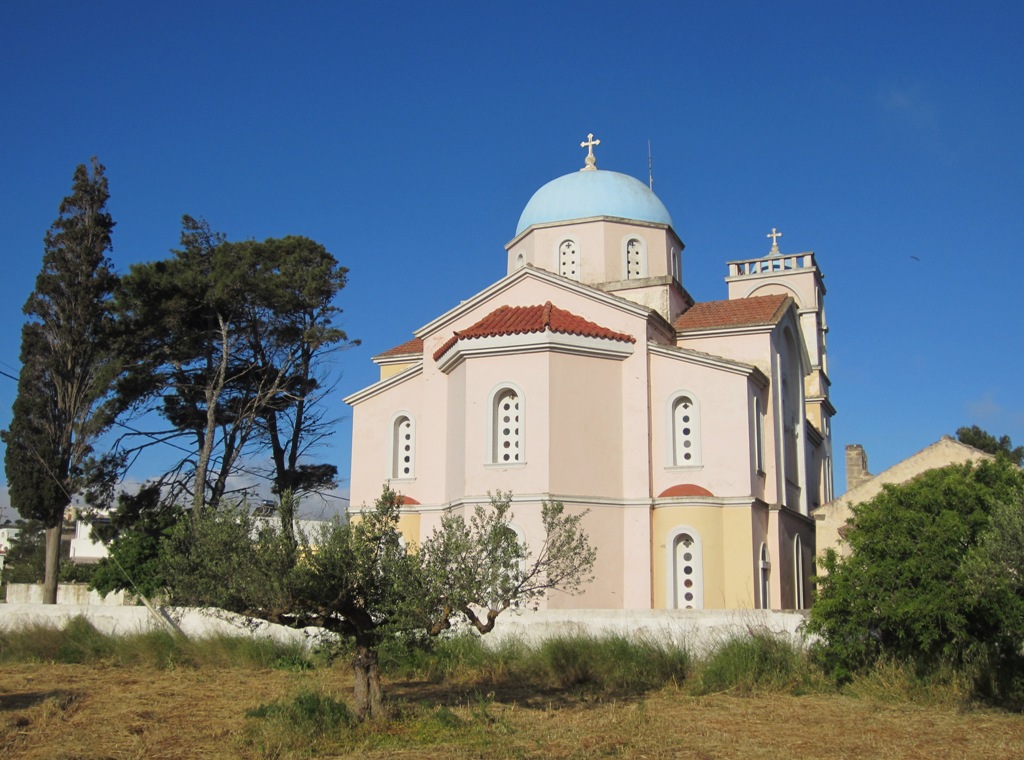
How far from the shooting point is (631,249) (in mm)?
26734

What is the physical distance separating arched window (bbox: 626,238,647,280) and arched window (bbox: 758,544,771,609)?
8.42 m

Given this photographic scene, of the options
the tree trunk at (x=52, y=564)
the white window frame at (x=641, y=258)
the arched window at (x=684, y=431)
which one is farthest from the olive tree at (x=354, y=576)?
the white window frame at (x=641, y=258)

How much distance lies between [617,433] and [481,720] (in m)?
10.4

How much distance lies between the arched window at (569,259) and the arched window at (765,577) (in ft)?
29.5

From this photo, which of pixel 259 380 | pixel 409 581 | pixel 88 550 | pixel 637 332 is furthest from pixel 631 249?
pixel 88 550

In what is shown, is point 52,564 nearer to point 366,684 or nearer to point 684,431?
point 684,431

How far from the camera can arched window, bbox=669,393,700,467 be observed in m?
21.4

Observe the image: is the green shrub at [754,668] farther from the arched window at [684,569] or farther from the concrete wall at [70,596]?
the concrete wall at [70,596]

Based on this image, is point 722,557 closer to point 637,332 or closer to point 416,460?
point 637,332

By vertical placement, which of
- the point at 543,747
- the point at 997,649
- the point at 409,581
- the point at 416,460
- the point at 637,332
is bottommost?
the point at 543,747

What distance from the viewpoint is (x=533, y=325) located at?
20.9 m

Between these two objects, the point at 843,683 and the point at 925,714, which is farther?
the point at 843,683

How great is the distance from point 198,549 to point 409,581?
2.45 meters

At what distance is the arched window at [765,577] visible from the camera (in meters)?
21.0
